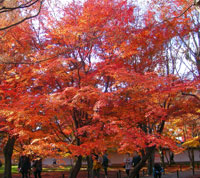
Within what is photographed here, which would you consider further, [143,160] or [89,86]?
[143,160]

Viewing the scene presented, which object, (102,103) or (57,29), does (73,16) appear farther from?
(102,103)

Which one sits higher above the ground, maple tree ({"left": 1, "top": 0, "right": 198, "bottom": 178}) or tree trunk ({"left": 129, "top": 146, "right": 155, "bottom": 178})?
maple tree ({"left": 1, "top": 0, "right": 198, "bottom": 178})

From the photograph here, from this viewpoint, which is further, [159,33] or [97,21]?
[159,33]

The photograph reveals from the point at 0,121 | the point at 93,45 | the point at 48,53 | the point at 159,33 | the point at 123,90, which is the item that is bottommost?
the point at 0,121

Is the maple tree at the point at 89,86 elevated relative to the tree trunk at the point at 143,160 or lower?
elevated

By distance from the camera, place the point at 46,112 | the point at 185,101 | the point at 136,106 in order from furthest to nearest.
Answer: the point at 185,101, the point at 136,106, the point at 46,112

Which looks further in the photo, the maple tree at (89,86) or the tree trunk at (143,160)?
the tree trunk at (143,160)

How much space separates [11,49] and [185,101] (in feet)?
31.2

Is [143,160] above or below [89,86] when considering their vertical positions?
below

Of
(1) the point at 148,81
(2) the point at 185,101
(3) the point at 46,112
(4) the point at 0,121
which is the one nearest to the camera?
(1) the point at 148,81

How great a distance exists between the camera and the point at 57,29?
32.1 feet

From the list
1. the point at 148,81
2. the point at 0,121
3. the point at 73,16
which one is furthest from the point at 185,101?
the point at 0,121

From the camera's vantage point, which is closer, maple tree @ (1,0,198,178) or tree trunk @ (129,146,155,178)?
maple tree @ (1,0,198,178)

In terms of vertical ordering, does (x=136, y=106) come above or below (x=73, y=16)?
below
